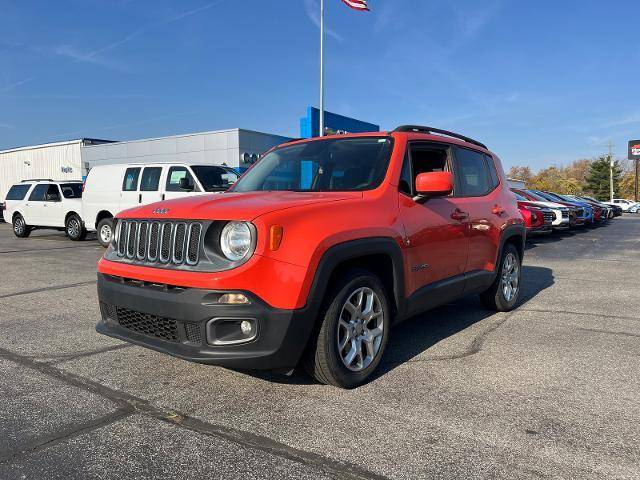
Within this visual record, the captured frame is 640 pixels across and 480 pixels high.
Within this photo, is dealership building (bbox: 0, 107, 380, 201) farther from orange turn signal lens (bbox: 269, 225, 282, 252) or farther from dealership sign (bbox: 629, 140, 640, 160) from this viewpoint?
dealership sign (bbox: 629, 140, 640, 160)

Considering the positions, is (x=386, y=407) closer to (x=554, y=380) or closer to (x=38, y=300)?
(x=554, y=380)

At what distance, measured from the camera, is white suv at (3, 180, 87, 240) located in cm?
1484

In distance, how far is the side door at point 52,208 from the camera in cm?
1511

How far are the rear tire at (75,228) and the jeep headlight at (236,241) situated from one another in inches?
512

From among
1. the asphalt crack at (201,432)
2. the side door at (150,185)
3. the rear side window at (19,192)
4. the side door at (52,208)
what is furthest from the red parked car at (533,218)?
the rear side window at (19,192)

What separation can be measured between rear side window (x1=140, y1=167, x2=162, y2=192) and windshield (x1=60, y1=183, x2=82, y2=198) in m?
4.42

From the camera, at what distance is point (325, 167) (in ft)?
14.2

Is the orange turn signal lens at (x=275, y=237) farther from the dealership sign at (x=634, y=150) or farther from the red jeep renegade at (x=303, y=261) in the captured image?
the dealership sign at (x=634, y=150)

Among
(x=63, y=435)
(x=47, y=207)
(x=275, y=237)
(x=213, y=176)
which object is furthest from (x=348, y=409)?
(x=47, y=207)

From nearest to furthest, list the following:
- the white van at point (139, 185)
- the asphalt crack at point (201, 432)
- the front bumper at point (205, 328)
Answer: the asphalt crack at point (201, 432)
the front bumper at point (205, 328)
the white van at point (139, 185)

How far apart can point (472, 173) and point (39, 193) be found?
14.6m

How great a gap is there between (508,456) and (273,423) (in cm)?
127

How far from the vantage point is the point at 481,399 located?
3.32 m

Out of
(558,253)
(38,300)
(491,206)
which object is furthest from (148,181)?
(558,253)
